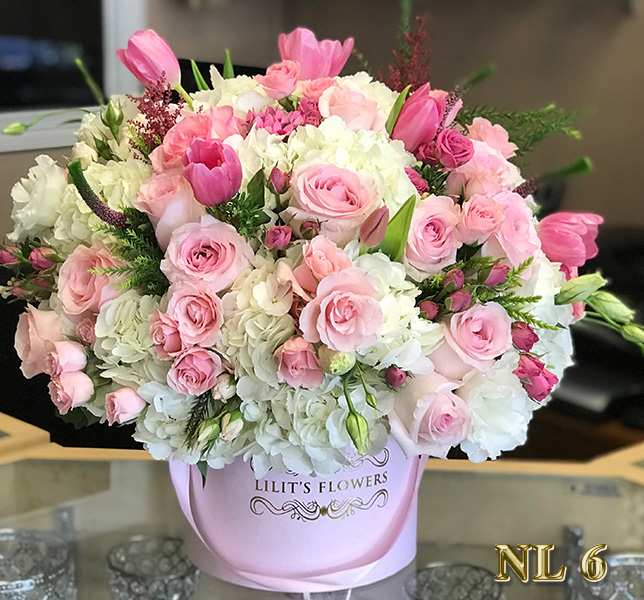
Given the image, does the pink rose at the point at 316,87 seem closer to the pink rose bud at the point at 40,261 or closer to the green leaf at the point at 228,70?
the green leaf at the point at 228,70

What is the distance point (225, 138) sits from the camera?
2.36 feet

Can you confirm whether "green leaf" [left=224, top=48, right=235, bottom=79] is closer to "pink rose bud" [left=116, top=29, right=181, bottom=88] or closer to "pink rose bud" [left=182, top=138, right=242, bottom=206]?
"pink rose bud" [left=116, top=29, right=181, bottom=88]

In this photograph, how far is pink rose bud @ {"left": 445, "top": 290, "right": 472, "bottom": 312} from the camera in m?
0.68

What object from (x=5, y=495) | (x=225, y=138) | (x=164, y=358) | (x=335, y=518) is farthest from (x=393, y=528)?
(x=5, y=495)

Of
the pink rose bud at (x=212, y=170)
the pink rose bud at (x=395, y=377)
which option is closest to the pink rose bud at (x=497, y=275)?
the pink rose bud at (x=395, y=377)

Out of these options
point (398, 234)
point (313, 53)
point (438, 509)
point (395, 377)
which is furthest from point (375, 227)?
point (438, 509)

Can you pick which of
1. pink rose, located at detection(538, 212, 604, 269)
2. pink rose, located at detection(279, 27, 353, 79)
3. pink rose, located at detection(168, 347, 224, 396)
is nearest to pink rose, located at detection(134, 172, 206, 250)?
pink rose, located at detection(168, 347, 224, 396)

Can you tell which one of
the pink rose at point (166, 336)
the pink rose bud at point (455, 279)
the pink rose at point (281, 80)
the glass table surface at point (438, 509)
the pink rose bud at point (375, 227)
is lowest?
the glass table surface at point (438, 509)

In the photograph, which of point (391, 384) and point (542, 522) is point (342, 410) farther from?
point (542, 522)

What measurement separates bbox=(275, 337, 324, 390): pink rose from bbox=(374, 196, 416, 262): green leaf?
101mm

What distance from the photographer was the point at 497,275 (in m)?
0.69

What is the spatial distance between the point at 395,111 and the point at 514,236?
16 centimetres

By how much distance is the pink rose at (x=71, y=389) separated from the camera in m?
0.71

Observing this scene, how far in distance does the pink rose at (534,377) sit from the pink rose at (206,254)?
0.84 ft
